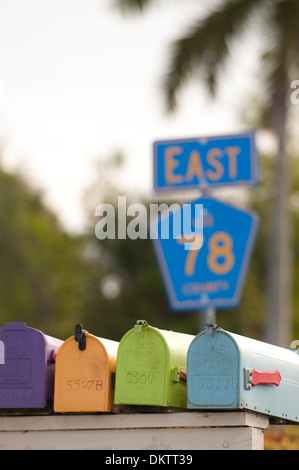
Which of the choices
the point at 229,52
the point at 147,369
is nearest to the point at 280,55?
the point at 229,52

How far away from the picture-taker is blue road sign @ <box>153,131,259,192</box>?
21.9ft

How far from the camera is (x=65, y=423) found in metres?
4.16

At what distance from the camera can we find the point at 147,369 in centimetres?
401

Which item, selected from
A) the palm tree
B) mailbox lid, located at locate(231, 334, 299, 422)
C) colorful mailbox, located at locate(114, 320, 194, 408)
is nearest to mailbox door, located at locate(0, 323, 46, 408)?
colorful mailbox, located at locate(114, 320, 194, 408)

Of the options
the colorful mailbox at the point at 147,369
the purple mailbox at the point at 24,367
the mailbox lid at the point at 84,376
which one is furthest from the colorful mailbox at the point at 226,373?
the purple mailbox at the point at 24,367

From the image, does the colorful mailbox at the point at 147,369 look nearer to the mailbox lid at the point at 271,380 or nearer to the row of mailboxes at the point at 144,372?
the row of mailboxes at the point at 144,372

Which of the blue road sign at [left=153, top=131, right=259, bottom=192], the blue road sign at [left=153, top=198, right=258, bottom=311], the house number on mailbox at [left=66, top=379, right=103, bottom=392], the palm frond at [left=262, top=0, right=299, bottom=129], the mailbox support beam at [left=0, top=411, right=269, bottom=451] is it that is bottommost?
the mailbox support beam at [left=0, top=411, right=269, bottom=451]

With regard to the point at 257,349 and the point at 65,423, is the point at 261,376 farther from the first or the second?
the point at 65,423

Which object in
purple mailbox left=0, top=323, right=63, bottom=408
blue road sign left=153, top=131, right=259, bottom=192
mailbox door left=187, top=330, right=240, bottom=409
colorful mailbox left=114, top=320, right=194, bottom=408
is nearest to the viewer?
mailbox door left=187, top=330, right=240, bottom=409

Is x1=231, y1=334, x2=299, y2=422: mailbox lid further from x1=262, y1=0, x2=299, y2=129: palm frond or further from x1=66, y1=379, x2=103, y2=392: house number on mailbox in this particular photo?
x1=262, y1=0, x2=299, y2=129: palm frond

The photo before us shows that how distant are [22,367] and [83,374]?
27 cm

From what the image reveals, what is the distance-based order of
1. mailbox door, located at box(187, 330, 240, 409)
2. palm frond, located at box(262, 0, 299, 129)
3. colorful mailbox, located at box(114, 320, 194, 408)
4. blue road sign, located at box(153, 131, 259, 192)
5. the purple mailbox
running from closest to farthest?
mailbox door, located at box(187, 330, 240, 409)
colorful mailbox, located at box(114, 320, 194, 408)
the purple mailbox
blue road sign, located at box(153, 131, 259, 192)
palm frond, located at box(262, 0, 299, 129)

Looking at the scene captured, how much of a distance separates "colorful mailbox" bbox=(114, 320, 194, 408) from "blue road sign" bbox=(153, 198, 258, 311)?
2556 millimetres

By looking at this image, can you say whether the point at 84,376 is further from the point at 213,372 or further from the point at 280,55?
the point at 280,55
